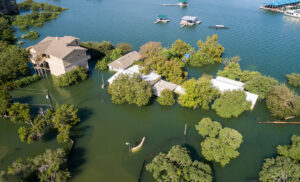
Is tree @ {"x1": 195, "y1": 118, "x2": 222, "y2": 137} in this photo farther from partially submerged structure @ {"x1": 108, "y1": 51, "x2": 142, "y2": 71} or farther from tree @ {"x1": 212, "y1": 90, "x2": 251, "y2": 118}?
partially submerged structure @ {"x1": 108, "y1": 51, "x2": 142, "y2": 71}

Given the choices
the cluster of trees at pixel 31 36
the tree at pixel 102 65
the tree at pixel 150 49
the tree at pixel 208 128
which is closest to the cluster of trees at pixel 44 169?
the tree at pixel 208 128

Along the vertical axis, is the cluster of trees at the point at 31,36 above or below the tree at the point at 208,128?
above

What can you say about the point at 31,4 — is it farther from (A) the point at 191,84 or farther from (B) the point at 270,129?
(B) the point at 270,129


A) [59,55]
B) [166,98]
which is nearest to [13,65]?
[59,55]

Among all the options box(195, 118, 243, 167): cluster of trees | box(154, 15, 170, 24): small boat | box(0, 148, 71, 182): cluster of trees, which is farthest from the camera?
box(154, 15, 170, 24): small boat

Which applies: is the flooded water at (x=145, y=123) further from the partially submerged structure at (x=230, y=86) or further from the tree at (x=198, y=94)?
the partially submerged structure at (x=230, y=86)

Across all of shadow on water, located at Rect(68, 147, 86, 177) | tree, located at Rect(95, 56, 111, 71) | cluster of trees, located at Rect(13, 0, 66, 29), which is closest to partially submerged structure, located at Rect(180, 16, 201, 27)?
tree, located at Rect(95, 56, 111, 71)
